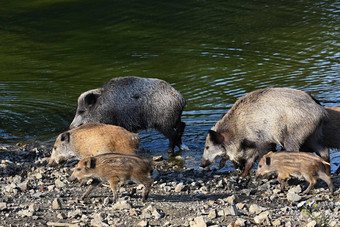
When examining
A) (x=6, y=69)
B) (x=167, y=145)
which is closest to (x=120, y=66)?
(x=6, y=69)

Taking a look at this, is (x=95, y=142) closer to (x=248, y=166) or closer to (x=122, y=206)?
(x=122, y=206)

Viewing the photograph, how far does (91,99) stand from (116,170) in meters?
3.61

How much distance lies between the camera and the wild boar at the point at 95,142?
920 cm

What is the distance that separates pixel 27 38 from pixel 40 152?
11.1 m

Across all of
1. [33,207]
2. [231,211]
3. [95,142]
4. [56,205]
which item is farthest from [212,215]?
[95,142]

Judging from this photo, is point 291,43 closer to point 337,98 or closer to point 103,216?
point 337,98

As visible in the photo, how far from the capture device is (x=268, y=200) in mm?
8375

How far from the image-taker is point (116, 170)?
813 cm

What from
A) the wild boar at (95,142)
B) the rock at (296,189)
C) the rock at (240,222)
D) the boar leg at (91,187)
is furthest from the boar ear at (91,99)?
the rock at (240,222)

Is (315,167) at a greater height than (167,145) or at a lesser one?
greater

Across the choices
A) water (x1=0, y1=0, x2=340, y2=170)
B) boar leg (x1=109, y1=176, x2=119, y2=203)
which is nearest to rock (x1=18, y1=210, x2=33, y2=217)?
boar leg (x1=109, y1=176, x2=119, y2=203)

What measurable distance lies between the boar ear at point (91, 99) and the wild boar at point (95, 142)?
184cm

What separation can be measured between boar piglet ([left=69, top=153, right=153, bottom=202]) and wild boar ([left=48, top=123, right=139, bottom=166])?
0.89m

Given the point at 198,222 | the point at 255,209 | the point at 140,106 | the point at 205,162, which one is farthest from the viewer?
the point at 140,106
